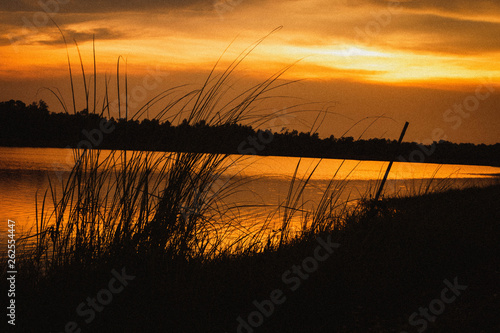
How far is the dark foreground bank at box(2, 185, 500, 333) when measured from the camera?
233cm

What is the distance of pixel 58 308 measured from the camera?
235 cm

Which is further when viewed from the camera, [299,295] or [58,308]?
[299,295]

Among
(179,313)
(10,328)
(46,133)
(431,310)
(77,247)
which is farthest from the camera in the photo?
(46,133)

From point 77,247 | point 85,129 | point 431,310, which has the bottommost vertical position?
point 431,310

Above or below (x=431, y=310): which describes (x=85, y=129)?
above

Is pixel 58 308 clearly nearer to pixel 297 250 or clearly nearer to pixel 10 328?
pixel 10 328

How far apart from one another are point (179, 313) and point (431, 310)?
1604mm

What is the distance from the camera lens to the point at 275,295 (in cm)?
273

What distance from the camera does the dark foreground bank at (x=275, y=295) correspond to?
2326mm

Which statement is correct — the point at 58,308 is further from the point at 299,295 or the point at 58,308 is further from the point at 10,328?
the point at 299,295

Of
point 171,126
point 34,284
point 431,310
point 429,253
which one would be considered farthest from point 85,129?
point 429,253

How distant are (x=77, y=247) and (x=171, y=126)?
1.20m

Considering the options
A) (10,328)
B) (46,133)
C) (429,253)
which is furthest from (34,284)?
(46,133)

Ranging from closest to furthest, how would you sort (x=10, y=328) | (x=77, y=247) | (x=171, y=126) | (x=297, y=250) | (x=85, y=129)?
(x=10, y=328) < (x=77, y=247) < (x=85, y=129) < (x=171, y=126) < (x=297, y=250)
